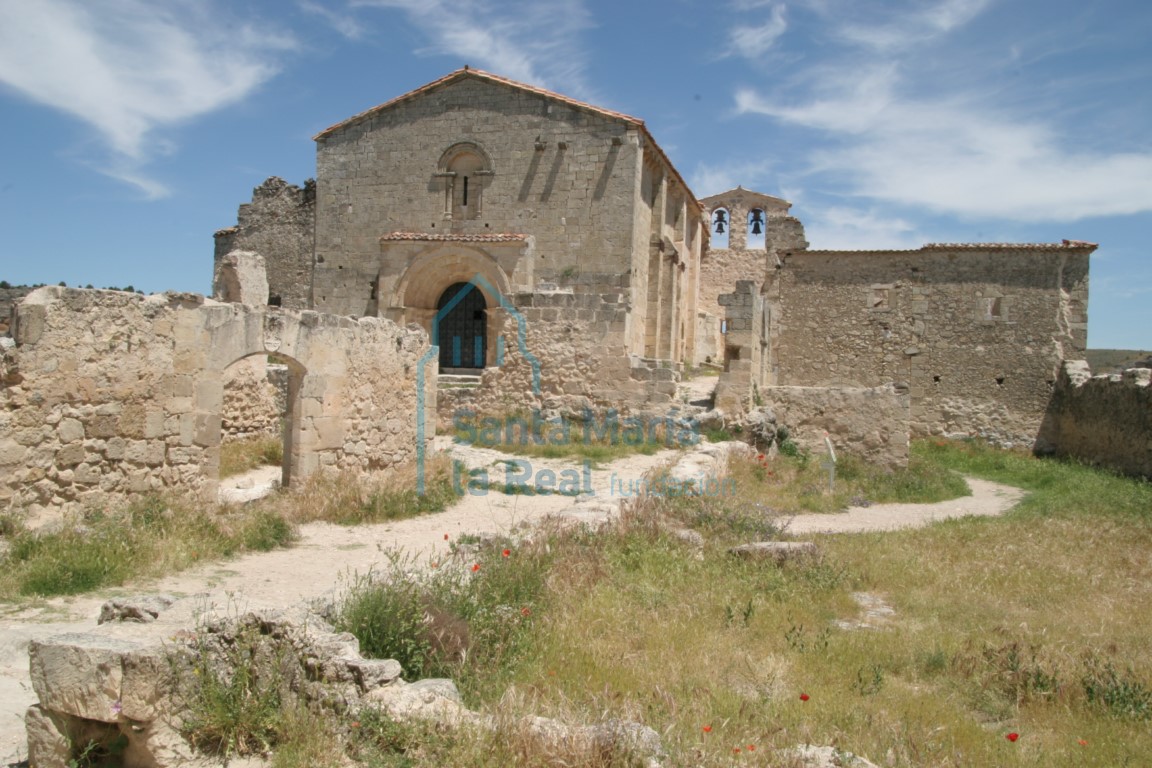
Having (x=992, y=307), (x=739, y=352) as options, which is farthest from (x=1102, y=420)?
(x=739, y=352)

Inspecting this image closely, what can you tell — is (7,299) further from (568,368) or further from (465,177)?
(465,177)

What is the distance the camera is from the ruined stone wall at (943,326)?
59.4 ft

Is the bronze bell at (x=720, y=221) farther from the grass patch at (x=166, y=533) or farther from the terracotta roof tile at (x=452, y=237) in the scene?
the grass patch at (x=166, y=533)

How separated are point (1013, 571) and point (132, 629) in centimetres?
679

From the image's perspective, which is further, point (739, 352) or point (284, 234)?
point (284, 234)

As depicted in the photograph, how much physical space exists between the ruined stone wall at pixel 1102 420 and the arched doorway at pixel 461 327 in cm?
1271

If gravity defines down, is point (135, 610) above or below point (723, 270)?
below

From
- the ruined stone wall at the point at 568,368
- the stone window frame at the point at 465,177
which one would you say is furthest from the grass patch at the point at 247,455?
the stone window frame at the point at 465,177

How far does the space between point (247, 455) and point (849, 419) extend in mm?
9511

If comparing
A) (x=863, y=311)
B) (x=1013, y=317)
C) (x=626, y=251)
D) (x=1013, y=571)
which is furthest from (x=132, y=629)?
(x=1013, y=317)

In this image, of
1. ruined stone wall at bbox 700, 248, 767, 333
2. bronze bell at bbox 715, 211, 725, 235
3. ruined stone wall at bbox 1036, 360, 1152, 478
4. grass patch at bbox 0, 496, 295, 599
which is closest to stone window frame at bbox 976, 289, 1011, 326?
ruined stone wall at bbox 1036, 360, 1152, 478

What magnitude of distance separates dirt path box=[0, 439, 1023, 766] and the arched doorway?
617 centimetres

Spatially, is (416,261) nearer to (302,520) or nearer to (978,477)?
(302,520)

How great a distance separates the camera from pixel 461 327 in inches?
765
